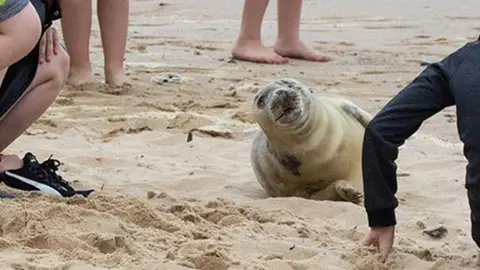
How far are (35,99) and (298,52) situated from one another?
11.8ft

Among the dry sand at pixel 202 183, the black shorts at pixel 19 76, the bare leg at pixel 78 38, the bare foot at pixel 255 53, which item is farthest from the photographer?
the bare foot at pixel 255 53

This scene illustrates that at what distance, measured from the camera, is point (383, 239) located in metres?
2.58

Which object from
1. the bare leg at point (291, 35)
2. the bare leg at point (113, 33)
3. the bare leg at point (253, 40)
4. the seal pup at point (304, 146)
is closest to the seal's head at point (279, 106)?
the seal pup at point (304, 146)

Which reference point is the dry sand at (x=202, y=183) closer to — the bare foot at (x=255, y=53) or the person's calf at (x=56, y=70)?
the bare foot at (x=255, y=53)

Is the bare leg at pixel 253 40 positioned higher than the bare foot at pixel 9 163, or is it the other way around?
the bare foot at pixel 9 163

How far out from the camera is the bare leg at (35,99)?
335 centimetres

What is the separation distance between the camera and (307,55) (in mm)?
6754

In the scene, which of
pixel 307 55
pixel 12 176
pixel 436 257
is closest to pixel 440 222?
pixel 436 257

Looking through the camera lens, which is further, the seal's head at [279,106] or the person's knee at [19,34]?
the seal's head at [279,106]

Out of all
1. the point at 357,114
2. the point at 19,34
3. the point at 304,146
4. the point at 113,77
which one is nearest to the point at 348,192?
the point at 304,146

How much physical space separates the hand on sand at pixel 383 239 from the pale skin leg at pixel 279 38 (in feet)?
13.1

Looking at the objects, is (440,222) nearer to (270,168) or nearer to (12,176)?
(270,168)

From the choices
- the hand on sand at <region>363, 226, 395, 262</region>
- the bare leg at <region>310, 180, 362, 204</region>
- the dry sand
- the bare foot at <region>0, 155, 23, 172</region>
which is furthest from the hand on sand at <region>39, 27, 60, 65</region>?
the hand on sand at <region>363, 226, 395, 262</region>

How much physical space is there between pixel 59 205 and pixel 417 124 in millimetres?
1017
